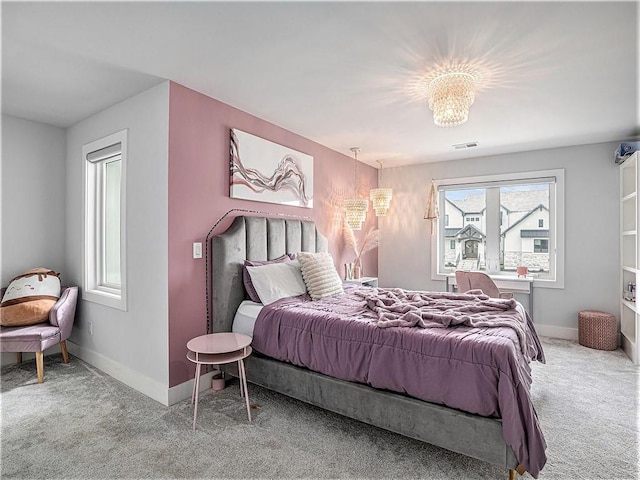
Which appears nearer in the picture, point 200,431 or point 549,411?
point 200,431

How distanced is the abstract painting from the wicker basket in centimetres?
350

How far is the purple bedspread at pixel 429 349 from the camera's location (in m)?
1.76

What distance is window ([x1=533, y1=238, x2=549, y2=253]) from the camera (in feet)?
15.6

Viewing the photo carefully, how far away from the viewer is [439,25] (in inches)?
77.9

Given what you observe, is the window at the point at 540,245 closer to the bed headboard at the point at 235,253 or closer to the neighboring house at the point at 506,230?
the neighboring house at the point at 506,230

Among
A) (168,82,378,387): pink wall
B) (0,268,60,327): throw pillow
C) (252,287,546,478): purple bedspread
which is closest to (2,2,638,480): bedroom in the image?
(168,82,378,387): pink wall

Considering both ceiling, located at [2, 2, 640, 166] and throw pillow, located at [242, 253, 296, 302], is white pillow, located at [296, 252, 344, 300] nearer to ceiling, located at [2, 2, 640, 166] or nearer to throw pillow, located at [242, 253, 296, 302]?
throw pillow, located at [242, 253, 296, 302]

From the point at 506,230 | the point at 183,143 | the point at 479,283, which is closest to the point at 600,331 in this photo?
the point at 479,283

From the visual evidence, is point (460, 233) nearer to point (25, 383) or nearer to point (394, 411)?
point (394, 411)

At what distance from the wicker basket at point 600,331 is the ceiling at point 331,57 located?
2106 millimetres

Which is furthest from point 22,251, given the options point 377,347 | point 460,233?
point 460,233

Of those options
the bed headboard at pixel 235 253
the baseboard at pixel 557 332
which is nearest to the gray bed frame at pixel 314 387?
the bed headboard at pixel 235 253

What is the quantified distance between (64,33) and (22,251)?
2.59 m

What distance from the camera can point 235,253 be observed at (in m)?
3.11
